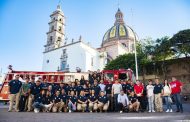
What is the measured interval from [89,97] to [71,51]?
4155 cm

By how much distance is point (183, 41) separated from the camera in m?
36.1

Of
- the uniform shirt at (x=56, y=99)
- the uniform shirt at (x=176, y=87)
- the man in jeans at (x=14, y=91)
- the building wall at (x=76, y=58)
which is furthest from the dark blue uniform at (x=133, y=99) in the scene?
the building wall at (x=76, y=58)

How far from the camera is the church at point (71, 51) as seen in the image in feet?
168

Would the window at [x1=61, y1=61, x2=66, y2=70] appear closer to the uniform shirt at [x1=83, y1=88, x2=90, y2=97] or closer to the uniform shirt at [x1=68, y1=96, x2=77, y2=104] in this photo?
the uniform shirt at [x1=83, y1=88, x2=90, y2=97]

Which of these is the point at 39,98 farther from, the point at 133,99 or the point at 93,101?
the point at 133,99

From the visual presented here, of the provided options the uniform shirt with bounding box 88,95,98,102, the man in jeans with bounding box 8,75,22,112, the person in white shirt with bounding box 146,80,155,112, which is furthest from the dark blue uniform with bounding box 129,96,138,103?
the man in jeans with bounding box 8,75,22,112

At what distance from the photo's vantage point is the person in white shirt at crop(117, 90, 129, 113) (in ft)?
39.3

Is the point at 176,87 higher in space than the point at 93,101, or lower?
higher

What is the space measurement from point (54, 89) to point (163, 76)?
3320cm

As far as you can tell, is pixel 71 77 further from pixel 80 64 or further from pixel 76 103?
pixel 80 64

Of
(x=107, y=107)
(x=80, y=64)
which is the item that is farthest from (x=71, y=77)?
(x=80, y=64)

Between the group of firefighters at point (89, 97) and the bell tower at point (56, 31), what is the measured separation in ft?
151

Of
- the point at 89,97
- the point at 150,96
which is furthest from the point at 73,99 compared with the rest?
the point at 150,96

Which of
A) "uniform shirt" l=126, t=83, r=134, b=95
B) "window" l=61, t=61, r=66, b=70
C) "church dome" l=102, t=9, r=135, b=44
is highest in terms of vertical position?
"church dome" l=102, t=9, r=135, b=44
